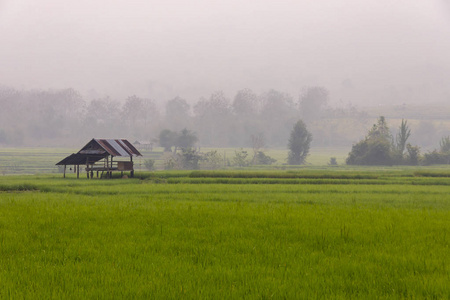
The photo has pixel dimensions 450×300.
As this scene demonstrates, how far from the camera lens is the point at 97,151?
3978 centimetres

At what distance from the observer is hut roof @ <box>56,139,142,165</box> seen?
1558 inches

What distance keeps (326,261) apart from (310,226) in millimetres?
3556

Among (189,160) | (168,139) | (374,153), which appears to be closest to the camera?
(374,153)

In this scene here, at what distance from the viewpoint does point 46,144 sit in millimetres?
173875

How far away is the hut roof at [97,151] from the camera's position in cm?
3956

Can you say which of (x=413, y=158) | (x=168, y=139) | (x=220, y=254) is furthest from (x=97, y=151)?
(x=168, y=139)

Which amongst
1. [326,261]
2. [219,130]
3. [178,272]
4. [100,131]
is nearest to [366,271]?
[326,261]

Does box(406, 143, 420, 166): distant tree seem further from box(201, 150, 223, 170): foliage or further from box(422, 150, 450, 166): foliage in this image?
box(201, 150, 223, 170): foliage

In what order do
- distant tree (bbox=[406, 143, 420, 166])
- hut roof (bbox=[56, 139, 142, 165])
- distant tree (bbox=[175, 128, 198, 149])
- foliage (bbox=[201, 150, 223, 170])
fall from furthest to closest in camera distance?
1. distant tree (bbox=[175, 128, 198, 149])
2. foliage (bbox=[201, 150, 223, 170])
3. distant tree (bbox=[406, 143, 420, 166])
4. hut roof (bbox=[56, 139, 142, 165])

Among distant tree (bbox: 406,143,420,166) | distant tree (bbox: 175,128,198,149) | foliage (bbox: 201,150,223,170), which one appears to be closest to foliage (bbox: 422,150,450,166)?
distant tree (bbox: 406,143,420,166)

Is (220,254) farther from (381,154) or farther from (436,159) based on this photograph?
(436,159)

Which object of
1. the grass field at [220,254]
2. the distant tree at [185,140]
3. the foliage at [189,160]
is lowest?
the grass field at [220,254]

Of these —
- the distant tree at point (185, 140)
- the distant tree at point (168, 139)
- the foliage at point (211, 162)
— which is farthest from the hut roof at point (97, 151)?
the distant tree at point (168, 139)

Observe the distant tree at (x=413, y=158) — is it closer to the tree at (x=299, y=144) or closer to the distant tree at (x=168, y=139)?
the tree at (x=299, y=144)
